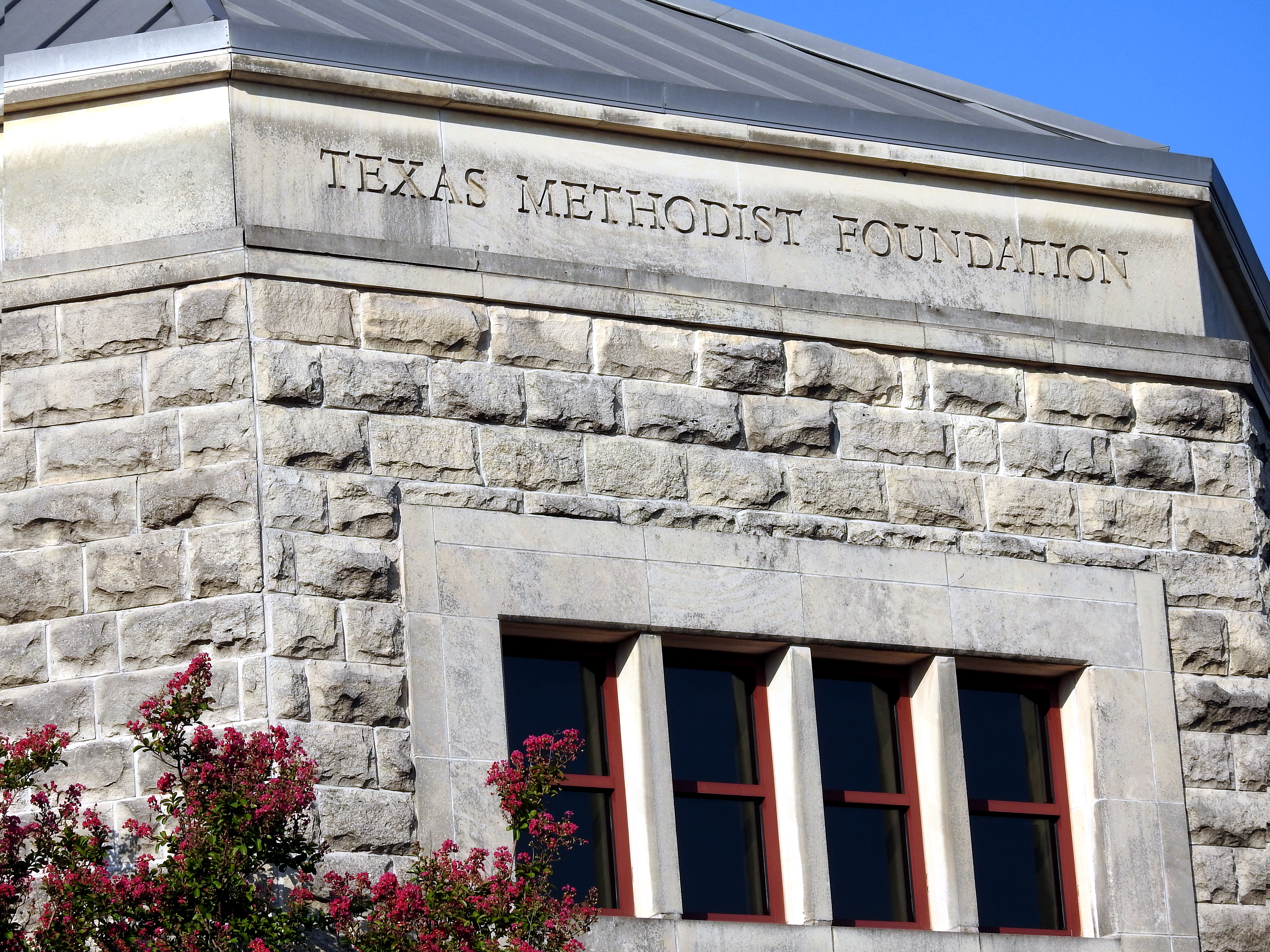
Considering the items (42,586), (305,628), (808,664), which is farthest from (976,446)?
(42,586)

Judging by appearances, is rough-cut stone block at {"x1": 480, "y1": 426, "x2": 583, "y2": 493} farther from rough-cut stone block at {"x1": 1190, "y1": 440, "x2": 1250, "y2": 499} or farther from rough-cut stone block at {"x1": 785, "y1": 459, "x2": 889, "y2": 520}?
rough-cut stone block at {"x1": 1190, "y1": 440, "x2": 1250, "y2": 499}

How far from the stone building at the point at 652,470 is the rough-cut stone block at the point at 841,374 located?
0.02 meters

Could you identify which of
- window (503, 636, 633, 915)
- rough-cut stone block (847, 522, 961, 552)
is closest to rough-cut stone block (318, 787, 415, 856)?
window (503, 636, 633, 915)

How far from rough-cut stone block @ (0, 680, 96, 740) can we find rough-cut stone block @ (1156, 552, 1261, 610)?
5.49 meters

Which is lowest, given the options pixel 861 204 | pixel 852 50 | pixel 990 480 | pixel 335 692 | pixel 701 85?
pixel 335 692

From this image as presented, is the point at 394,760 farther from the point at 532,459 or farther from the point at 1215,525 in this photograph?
the point at 1215,525

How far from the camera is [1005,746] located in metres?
11.3

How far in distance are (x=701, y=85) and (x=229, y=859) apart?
524 cm

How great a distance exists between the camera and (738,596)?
10516mm

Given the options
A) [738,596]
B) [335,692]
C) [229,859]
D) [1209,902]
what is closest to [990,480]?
[738,596]

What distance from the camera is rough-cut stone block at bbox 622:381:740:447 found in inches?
418

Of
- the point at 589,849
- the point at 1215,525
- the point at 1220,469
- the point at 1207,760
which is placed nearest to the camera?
the point at 589,849

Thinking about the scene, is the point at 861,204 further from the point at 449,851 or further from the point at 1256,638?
the point at 449,851

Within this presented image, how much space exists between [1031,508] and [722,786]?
2194mm
